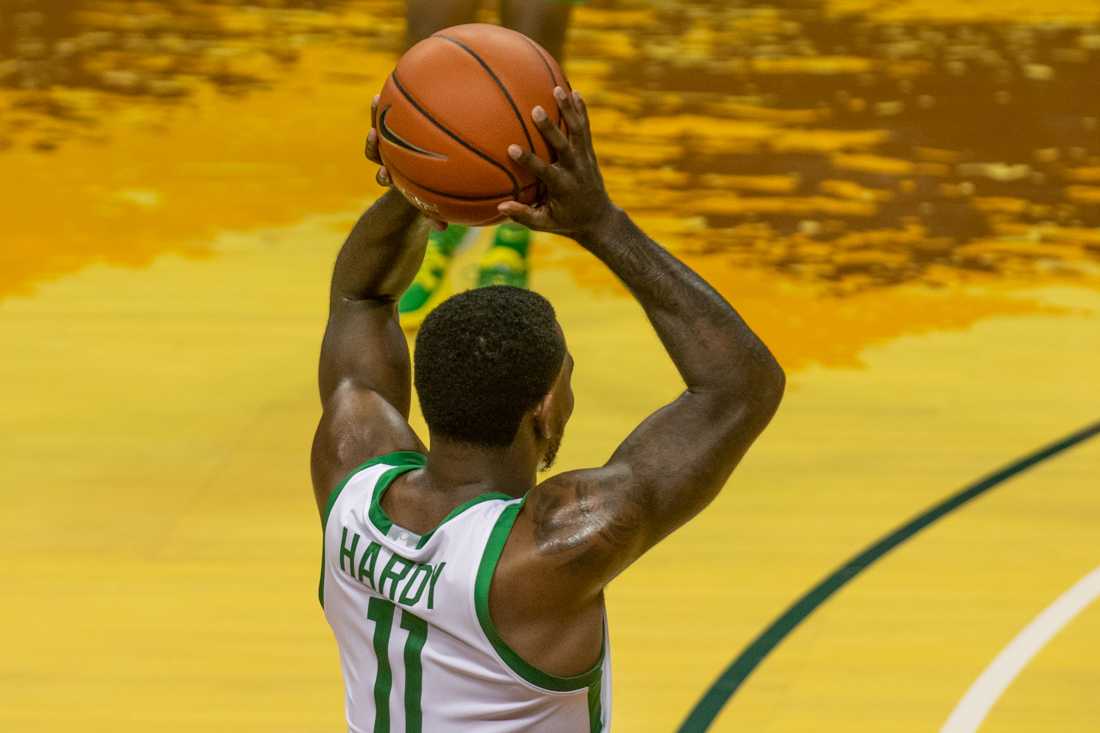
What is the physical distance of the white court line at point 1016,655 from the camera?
394 cm

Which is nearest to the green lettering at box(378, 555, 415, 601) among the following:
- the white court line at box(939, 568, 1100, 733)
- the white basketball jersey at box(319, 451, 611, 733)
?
the white basketball jersey at box(319, 451, 611, 733)

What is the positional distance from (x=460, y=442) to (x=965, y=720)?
6.26ft

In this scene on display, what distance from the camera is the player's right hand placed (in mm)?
2416

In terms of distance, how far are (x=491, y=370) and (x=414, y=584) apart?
326 mm

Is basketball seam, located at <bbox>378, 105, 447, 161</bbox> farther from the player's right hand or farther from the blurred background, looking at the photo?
the blurred background

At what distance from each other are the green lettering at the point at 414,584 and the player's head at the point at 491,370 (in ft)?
0.65

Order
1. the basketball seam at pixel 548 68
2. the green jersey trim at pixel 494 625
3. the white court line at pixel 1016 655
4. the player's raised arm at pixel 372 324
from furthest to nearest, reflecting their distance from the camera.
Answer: the white court line at pixel 1016 655 → the basketball seam at pixel 548 68 → the player's raised arm at pixel 372 324 → the green jersey trim at pixel 494 625

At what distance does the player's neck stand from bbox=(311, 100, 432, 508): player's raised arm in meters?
0.26

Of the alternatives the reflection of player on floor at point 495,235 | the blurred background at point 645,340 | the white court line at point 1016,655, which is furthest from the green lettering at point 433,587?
the reflection of player on floor at point 495,235

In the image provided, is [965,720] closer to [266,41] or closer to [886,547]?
[886,547]

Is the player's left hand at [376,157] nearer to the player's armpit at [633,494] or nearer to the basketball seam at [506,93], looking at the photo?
the basketball seam at [506,93]

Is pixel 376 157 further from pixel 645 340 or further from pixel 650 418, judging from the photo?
pixel 645 340

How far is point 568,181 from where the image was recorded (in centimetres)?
242

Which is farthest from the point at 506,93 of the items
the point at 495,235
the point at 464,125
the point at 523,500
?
the point at 495,235
